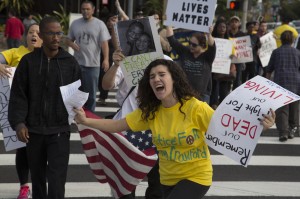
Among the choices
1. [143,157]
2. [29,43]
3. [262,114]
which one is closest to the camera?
[262,114]

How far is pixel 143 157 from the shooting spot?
20.6ft

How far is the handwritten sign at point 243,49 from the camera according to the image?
14.9 meters

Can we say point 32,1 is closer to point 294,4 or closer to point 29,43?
point 29,43

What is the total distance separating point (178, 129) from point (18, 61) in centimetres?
275

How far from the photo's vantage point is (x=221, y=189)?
26.5 ft

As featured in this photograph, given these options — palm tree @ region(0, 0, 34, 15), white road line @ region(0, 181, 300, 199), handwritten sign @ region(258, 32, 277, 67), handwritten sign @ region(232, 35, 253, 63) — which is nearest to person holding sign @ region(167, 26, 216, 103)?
white road line @ region(0, 181, 300, 199)

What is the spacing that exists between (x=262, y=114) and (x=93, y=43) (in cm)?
752

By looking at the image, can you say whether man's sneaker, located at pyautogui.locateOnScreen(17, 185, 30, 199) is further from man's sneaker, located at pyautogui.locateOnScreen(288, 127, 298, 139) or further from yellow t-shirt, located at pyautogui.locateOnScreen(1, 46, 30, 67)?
man's sneaker, located at pyautogui.locateOnScreen(288, 127, 298, 139)

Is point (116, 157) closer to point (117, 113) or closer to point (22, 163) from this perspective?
point (117, 113)

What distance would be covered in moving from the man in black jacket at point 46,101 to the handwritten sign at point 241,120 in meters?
1.47

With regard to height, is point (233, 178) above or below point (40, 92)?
below

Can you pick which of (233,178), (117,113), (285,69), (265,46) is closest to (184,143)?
(117,113)

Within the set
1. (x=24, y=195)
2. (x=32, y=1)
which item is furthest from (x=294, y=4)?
(x=24, y=195)

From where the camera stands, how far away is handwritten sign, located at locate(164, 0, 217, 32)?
8.34m
